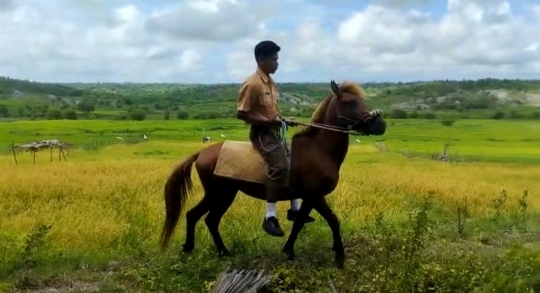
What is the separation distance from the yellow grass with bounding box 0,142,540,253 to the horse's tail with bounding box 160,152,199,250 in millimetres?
1161

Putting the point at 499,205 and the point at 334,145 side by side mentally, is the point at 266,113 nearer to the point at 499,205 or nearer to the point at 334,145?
the point at 334,145

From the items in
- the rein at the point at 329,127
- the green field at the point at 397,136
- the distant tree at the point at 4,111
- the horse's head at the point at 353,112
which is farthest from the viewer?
the distant tree at the point at 4,111

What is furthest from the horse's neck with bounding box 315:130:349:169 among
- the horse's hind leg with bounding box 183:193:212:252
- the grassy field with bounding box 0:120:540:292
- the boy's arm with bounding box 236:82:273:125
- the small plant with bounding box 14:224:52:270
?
the small plant with bounding box 14:224:52:270

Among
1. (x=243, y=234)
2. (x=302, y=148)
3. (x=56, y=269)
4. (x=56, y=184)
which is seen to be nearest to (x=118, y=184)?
(x=56, y=184)

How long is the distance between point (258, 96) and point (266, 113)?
209mm

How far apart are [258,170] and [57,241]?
3.49 metres

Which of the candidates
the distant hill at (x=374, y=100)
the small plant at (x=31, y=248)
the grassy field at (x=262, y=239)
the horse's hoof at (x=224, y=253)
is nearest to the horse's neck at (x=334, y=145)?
the grassy field at (x=262, y=239)

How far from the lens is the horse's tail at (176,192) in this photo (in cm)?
739

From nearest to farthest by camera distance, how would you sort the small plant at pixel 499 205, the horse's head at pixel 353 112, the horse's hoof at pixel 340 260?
the horse's head at pixel 353 112 < the horse's hoof at pixel 340 260 < the small plant at pixel 499 205

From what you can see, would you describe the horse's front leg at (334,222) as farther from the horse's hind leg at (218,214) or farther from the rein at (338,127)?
the horse's hind leg at (218,214)

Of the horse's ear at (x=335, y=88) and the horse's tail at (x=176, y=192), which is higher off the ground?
the horse's ear at (x=335, y=88)

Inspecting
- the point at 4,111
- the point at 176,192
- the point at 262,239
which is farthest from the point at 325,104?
the point at 4,111

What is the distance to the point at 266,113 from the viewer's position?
267 inches

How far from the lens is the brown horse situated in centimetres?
673
